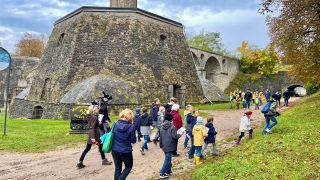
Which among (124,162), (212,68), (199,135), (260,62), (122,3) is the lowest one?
(124,162)

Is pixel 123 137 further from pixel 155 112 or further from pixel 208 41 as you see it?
pixel 208 41

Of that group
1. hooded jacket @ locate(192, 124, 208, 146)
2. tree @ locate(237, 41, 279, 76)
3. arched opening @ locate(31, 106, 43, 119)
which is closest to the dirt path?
hooded jacket @ locate(192, 124, 208, 146)

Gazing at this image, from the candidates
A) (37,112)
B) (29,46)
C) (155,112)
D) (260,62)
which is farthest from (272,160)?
(29,46)

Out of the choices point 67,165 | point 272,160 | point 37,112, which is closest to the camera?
point 272,160

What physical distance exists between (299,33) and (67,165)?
1504 centimetres

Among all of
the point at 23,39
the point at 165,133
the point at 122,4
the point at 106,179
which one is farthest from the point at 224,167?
the point at 23,39

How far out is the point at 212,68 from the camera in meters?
52.4

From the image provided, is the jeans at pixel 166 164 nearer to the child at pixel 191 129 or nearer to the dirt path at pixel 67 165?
the dirt path at pixel 67 165

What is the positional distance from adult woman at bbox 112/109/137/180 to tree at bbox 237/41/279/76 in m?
48.3

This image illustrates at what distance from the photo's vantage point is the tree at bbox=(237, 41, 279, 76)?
52497 mm

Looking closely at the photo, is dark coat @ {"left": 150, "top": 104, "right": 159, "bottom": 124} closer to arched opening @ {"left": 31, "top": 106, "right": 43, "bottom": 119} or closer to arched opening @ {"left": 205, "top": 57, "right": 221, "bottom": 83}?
arched opening @ {"left": 31, "top": 106, "right": 43, "bottom": 119}

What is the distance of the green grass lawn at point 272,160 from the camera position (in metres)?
7.26

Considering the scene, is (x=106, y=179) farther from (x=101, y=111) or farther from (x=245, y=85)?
(x=245, y=85)

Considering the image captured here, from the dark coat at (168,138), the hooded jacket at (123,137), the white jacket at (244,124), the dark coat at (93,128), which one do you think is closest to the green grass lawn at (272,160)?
the white jacket at (244,124)
